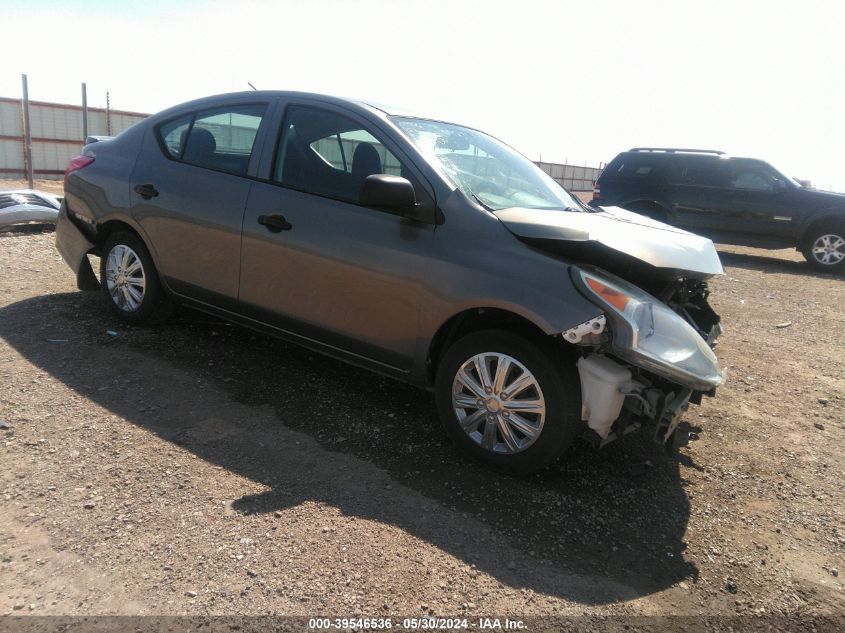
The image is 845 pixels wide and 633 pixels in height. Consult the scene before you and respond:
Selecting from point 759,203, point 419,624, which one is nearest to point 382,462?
point 419,624

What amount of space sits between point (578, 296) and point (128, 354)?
10.5ft

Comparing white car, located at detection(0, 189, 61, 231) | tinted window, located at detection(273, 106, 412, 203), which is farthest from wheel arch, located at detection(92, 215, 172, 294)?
white car, located at detection(0, 189, 61, 231)

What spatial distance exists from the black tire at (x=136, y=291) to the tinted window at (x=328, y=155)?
1.42 meters

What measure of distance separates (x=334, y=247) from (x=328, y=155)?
63 centimetres

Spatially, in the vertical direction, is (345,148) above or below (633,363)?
above

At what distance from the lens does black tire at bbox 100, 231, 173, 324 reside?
4664 millimetres

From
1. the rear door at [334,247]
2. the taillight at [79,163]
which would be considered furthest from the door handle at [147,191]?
the rear door at [334,247]

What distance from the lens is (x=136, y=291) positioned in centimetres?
478

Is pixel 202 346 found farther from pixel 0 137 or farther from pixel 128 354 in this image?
pixel 0 137

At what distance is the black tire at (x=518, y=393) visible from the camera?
3.00 meters

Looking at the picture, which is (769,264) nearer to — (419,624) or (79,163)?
(79,163)

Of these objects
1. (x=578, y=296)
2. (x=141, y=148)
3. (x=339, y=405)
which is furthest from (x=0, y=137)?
(x=578, y=296)

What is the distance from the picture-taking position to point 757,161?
1161cm

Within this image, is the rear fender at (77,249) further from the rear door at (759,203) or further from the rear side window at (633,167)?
the rear door at (759,203)
